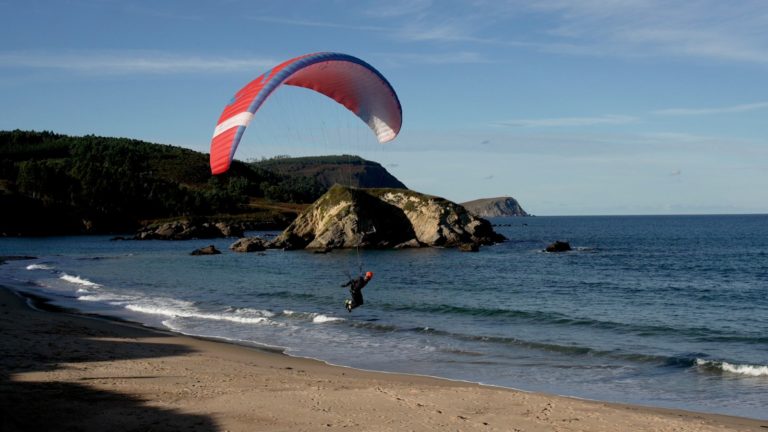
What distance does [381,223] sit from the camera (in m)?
73.5

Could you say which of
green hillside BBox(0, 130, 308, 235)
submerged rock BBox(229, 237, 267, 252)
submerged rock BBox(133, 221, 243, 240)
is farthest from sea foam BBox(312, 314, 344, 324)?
green hillside BBox(0, 130, 308, 235)

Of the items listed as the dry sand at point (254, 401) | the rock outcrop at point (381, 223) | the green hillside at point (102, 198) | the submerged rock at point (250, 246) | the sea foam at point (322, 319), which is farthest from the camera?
the green hillside at point (102, 198)

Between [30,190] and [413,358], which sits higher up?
[30,190]

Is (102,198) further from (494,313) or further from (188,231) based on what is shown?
(494,313)

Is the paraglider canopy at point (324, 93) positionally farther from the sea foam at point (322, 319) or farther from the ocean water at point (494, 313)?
the sea foam at point (322, 319)

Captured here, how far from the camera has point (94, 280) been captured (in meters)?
46.3

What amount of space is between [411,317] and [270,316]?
599cm

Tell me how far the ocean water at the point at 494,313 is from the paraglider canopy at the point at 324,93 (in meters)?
7.15

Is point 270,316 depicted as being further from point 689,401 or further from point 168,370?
point 689,401

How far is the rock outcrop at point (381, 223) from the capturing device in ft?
230

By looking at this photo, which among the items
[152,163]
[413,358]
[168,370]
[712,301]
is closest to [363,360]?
[413,358]

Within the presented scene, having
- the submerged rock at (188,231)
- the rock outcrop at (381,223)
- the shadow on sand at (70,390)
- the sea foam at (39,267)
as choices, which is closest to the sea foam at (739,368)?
the shadow on sand at (70,390)

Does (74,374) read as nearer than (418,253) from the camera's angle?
Yes

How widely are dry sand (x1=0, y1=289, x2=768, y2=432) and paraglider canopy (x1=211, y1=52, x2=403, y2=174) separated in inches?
212
